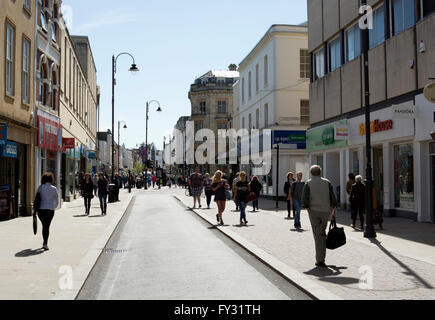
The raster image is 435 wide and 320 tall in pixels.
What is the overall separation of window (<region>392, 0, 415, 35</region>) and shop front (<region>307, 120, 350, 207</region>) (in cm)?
532

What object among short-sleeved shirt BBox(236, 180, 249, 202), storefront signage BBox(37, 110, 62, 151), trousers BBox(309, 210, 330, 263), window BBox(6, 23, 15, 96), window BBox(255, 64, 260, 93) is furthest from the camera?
window BBox(255, 64, 260, 93)

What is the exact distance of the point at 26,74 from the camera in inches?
781

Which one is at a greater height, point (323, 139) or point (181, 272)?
point (323, 139)

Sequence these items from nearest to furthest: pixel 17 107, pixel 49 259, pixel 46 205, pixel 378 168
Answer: pixel 49 259 → pixel 46 205 → pixel 17 107 → pixel 378 168

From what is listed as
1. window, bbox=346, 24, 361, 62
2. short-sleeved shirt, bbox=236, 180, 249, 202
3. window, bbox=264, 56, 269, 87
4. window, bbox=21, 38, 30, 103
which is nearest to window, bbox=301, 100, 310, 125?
window, bbox=264, 56, 269, 87

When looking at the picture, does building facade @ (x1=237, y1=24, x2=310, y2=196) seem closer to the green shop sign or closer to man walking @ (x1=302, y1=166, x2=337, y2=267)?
the green shop sign

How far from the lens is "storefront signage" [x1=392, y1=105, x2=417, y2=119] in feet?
53.3

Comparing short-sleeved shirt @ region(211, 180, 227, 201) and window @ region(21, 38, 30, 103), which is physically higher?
window @ region(21, 38, 30, 103)

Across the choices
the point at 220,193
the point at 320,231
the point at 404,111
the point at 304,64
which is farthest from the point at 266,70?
the point at 320,231

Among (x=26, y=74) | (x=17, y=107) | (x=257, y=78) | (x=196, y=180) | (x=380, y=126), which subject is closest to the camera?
(x=17, y=107)

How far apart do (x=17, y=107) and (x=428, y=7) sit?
47.5 ft

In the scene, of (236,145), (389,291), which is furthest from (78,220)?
(236,145)

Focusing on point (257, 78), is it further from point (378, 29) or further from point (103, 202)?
point (103, 202)
